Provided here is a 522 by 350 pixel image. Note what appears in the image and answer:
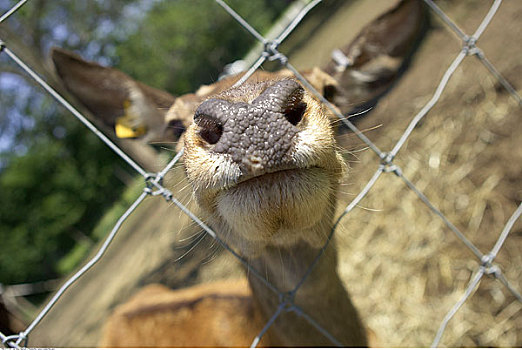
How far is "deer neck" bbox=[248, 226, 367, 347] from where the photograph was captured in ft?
7.06

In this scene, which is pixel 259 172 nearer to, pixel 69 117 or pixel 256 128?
pixel 256 128

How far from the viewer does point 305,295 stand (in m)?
2.19

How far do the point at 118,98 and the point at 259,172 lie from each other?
1595 millimetres

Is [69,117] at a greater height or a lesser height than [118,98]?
greater

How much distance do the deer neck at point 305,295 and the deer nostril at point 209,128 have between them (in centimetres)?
83

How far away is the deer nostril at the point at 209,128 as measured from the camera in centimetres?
139

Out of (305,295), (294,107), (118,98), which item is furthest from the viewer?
(118,98)

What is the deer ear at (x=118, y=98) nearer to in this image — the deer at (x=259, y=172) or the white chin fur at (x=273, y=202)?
the deer at (x=259, y=172)

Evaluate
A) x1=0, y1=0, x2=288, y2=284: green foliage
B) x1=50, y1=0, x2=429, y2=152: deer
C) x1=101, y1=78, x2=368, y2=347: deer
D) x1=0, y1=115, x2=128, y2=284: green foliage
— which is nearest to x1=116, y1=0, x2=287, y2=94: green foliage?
x1=0, y1=0, x2=288, y2=284: green foliage

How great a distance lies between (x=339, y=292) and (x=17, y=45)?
671 centimetres

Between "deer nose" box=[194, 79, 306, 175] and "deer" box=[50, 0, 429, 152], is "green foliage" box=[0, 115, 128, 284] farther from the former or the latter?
"deer nose" box=[194, 79, 306, 175]

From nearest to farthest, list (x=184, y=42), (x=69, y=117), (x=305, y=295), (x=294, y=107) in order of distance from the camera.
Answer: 1. (x=294, y=107)
2. (x=305, y=295)
3. (x=184, y=42)
4. (x=69, y=117)

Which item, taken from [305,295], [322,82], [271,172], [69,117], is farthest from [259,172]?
[69,117]

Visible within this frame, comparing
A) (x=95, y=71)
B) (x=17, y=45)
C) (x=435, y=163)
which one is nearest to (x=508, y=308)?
(x=435, y=163)
